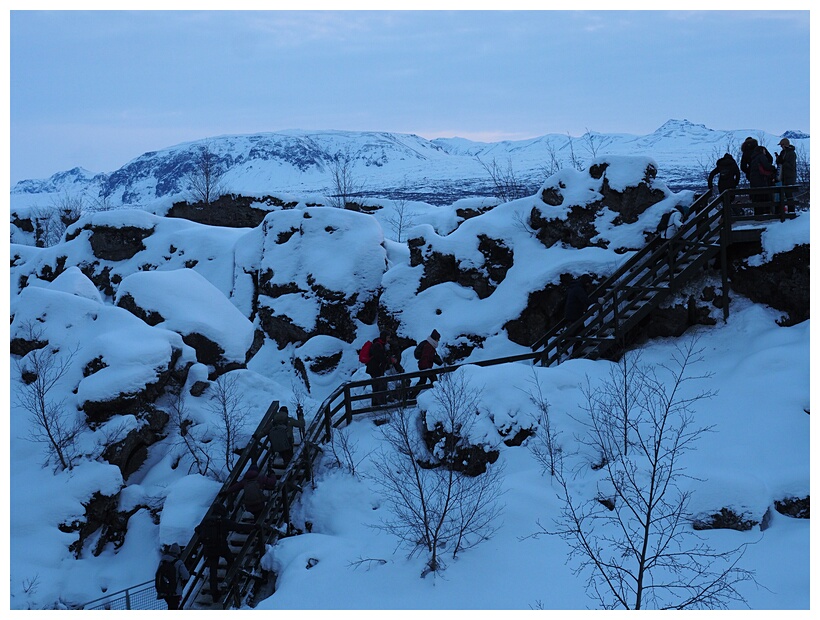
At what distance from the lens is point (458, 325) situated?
20.7m

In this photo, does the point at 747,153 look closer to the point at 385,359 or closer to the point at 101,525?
the point at 385,359

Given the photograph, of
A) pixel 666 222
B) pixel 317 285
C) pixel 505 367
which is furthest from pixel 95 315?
pixel 666 222

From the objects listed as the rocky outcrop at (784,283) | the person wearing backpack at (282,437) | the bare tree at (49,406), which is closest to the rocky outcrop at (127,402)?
the bare tree at (49,406)

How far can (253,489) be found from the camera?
45.6 ft

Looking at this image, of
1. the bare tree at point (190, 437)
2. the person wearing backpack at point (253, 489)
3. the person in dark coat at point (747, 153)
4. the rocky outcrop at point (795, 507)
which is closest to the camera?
the rocky outcrop at point (795, 507)

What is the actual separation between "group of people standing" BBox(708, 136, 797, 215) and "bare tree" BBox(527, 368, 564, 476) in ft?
25.7

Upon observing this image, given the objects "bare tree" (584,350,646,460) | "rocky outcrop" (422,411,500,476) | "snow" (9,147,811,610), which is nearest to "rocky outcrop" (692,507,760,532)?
"snow" (9,147,811,610)

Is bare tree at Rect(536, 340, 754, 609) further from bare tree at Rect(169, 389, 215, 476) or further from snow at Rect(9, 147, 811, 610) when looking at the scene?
bare tree at Rect(169, 389, 215, 476)

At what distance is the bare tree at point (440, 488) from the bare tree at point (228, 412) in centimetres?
403

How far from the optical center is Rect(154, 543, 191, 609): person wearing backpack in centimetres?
1218

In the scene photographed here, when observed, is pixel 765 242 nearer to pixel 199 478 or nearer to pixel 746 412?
pixel 746 412

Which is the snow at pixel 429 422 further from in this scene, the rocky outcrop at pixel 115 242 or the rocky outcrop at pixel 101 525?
the rocky outcrop at pixel 115 242

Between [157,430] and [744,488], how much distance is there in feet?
44.5

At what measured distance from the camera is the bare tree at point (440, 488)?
11.4m
